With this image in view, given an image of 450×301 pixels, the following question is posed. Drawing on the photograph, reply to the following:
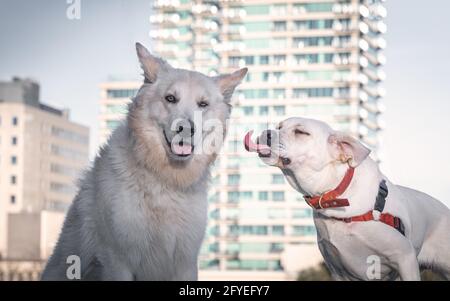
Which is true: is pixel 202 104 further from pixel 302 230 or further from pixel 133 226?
pixel 302 230

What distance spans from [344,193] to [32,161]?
84.3m

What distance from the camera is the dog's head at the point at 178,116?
4.41 metres

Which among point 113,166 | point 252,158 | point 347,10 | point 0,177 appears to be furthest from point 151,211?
point 0,177

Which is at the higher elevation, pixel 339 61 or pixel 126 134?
pixel 339 61

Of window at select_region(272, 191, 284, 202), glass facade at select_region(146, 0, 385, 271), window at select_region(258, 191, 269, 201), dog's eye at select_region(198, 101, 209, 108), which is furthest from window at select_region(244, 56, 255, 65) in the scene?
dog's eye at select_region(198, 101, 209, 108)

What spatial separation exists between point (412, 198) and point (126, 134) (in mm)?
1785

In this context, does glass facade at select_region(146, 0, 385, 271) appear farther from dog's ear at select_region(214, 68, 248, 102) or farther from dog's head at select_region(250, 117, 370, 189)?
dog's head at select_region(250, 117, 370, 189)

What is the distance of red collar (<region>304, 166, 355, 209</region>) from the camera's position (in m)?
4.24

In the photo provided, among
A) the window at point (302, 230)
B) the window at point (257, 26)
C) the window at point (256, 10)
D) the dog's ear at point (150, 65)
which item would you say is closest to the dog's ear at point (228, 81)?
the dog's ear at point (150, 65)

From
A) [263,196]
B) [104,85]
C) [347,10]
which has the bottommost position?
[263,196]

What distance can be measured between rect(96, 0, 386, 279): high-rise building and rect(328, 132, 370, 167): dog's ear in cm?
6528

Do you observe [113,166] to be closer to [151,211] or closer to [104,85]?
Result: [151,211]

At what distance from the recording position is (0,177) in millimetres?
88125

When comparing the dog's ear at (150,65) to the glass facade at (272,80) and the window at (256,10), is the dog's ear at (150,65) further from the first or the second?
the window at (256,10)
